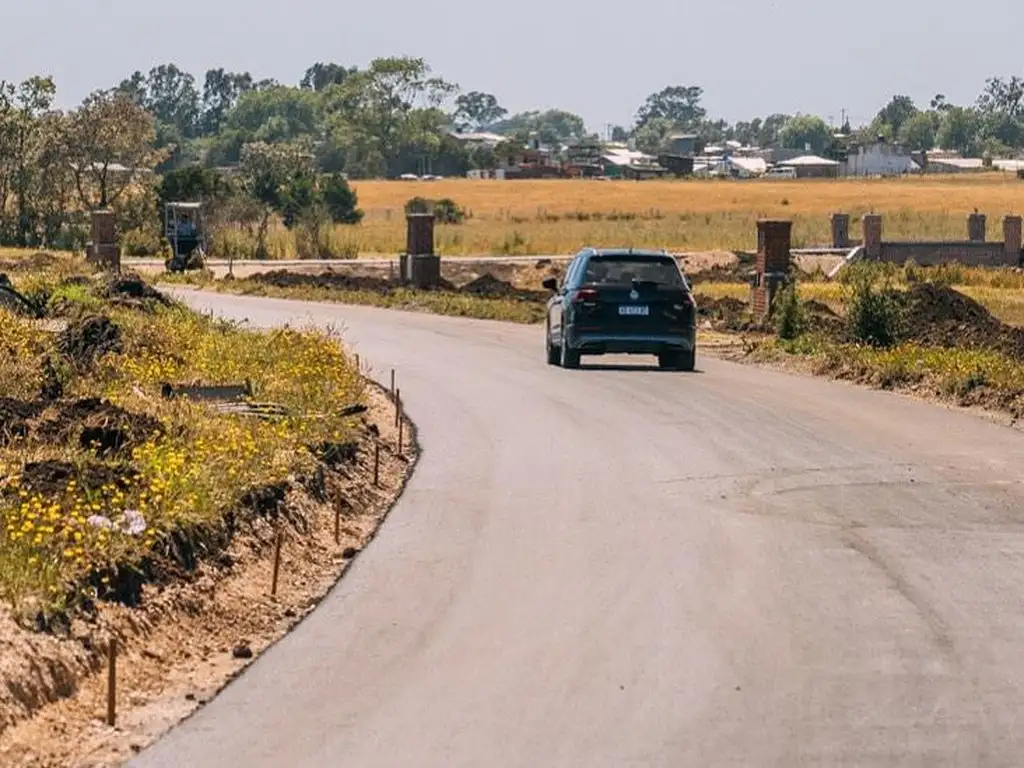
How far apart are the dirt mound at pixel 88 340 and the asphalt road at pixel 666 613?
13.1 feet

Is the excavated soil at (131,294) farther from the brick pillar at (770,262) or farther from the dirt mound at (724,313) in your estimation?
the brick pillar at (770,262)

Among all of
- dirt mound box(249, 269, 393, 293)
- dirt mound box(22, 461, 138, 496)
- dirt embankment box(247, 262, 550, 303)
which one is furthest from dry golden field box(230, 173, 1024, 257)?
dirt mound box(22, 461, 138, 496)

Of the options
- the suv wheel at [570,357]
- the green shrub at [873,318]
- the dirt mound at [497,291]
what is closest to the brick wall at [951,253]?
the dirt mound at [497,291]

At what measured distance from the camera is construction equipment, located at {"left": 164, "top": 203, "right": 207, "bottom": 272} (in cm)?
5944

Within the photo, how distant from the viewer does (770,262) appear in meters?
40.0

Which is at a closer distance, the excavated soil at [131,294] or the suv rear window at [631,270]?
the suv rear window at [631,270]

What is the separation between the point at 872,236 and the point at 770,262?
2549 centimetres

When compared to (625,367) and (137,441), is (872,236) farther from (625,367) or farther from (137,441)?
(137,441)

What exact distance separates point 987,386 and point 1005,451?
511cm

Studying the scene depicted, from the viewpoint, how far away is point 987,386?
80.5 feet

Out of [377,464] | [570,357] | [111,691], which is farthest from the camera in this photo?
[570,357]

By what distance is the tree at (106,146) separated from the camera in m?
78.9

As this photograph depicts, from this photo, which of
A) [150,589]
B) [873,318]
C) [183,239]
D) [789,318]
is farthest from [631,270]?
[183,239]

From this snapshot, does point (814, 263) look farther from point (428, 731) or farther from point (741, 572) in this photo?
point (428, 731)
